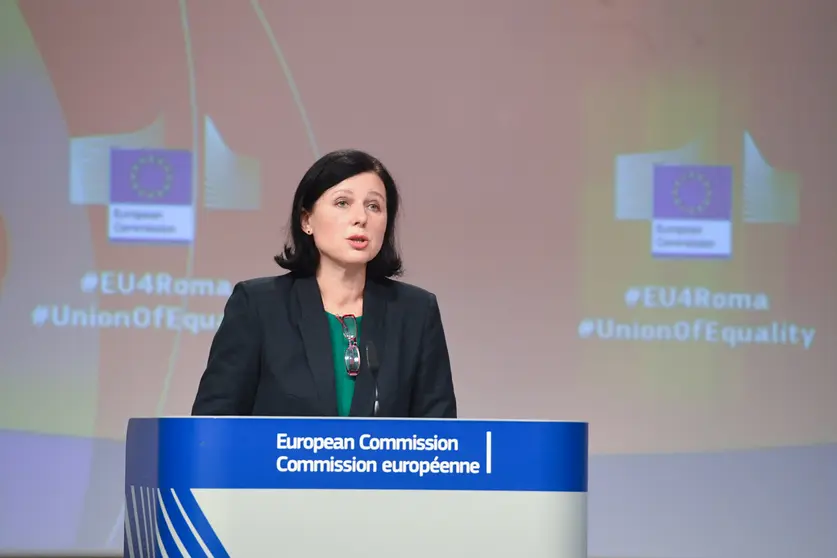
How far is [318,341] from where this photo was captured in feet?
8.22

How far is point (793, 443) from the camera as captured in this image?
5.31m

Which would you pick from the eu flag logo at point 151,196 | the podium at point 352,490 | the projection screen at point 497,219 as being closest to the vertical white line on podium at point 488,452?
the podium at point 352,490

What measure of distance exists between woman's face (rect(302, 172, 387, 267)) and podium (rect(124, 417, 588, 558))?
706 mm

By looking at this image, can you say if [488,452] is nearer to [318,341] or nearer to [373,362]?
[373,362]

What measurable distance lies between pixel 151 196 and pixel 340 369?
8.75 feet

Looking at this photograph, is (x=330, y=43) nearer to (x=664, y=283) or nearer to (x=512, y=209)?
(x=512, y=209)

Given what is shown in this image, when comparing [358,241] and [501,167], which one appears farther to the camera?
[501,167]

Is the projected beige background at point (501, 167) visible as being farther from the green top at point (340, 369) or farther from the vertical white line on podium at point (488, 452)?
the vertical white line on podium at point (488, 452)

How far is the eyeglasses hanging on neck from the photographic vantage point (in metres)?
2.49

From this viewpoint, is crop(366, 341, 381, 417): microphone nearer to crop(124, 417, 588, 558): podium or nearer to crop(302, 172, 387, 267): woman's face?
crop(302, 172, 387, 267): woman's face

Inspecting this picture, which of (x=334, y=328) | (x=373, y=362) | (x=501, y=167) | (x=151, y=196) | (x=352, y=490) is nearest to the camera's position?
(x=352, y=490)

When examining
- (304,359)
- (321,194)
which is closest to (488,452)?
(304,359)

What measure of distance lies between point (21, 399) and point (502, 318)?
212 centimetres

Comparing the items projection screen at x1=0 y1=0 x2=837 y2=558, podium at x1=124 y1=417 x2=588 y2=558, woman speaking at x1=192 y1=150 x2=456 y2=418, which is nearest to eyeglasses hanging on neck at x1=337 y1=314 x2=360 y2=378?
woman speaking at x1=192 y1=150 x2=456 y2=418
